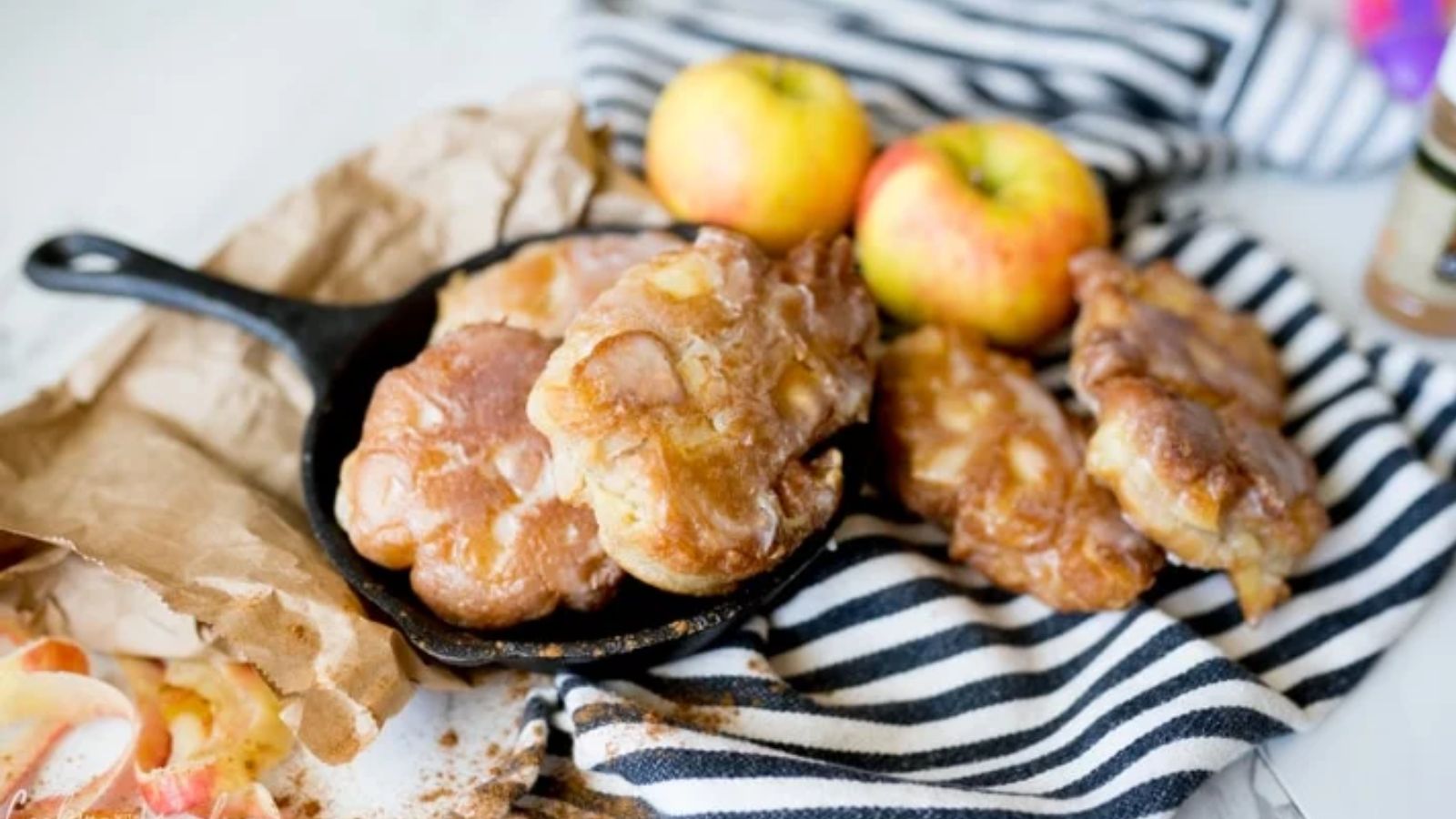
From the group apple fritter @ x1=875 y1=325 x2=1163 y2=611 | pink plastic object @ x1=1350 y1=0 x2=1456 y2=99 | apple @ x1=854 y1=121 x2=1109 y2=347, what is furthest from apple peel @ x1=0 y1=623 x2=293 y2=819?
pink plastic object @ x1=1350 y1=0 x2=1456 y2=99

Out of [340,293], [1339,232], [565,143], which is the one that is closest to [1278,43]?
[1339,232]

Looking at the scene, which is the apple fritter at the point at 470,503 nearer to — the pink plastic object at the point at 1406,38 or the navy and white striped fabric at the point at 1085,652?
the navy and white striped fabric at the point at 1085,652

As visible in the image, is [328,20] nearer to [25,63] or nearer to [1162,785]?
[25,63]

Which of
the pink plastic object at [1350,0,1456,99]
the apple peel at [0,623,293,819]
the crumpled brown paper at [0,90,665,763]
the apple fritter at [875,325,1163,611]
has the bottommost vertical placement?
the apple peel at [0,623,293,819]

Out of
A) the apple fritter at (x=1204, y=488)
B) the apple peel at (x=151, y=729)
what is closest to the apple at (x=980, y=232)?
the apple fritter at (x=1204, y=488)

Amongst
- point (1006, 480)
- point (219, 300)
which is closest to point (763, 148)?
point (1006, 480)

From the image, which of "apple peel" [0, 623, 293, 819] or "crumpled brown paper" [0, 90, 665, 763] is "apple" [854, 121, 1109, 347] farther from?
"apple peel" [0, 623, 293, 819]
